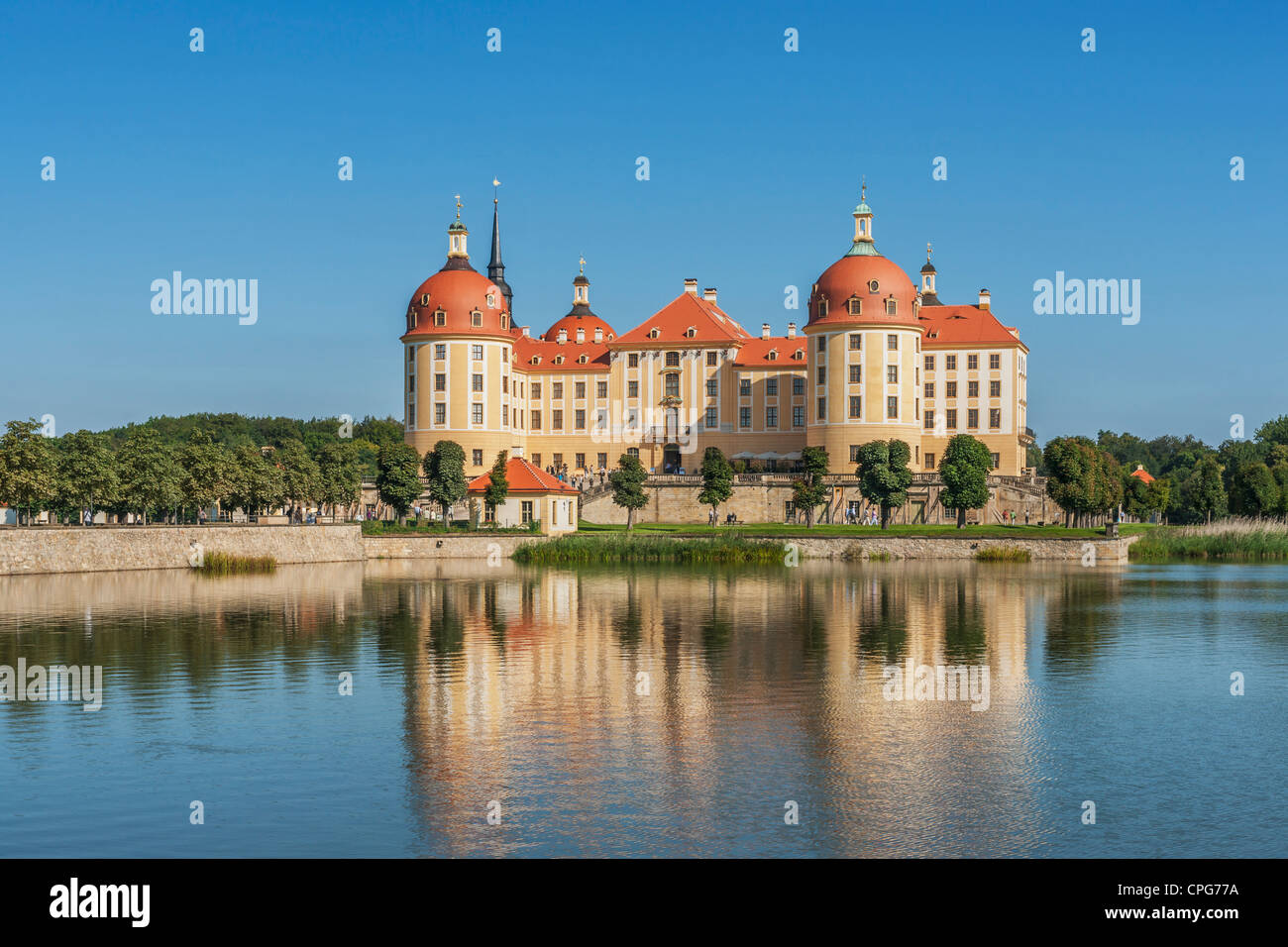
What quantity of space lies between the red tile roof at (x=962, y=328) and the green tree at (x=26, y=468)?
54314mm

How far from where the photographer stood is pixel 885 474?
69.4 m

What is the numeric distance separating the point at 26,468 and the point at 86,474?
8.55 ft

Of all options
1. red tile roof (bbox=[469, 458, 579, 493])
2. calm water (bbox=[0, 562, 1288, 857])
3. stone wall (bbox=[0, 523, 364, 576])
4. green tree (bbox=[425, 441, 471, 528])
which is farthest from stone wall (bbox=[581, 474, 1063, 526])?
calm water (bbox=[0, 562, 1288, 857])

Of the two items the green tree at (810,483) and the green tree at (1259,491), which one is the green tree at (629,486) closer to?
the green tree at (810,483)

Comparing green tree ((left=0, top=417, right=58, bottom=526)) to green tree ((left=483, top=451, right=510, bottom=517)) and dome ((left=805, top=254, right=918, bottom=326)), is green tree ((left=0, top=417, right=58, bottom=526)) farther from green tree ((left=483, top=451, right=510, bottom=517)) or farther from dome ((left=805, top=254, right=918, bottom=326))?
dome ((left=805, top=254, right=918, bottom=326))

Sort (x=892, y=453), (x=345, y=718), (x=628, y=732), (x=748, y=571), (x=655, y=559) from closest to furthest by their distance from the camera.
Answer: (x=628, y=732), (x=345, y=718), (x=748, y=571), (x=655, y=559), (x=892, y=453)

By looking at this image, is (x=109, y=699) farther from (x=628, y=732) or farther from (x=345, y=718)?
(x=628, y=732)

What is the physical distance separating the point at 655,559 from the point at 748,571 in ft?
18.1

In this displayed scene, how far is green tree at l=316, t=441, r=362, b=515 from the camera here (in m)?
64.6

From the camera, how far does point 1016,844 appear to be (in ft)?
42.3

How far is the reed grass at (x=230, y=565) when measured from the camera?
50.7m
